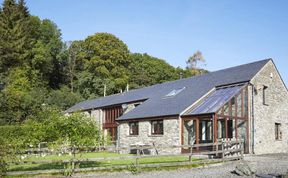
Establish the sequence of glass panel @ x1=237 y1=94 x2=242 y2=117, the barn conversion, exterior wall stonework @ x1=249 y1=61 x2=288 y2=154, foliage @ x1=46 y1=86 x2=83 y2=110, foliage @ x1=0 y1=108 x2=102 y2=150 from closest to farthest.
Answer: foliage @ x1=0 y1=108 x2=102 y2=150 < the barn conversion < glass panel @ x1=237 y1=94 x2=242 y2=117 < exterior wall stonework @ x1=249 y1=61 x2=288 y2=154 < foliage @ x1=46 y1=86 x2=83 y2=110

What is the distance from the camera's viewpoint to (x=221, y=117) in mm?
21781

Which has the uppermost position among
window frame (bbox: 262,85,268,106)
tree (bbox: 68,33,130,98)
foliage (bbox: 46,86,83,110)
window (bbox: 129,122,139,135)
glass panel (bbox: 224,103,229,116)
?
tree (bbox: 68,33,130,98)

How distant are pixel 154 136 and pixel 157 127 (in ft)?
2.18

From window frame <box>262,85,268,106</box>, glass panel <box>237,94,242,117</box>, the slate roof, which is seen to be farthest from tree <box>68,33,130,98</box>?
glass panel <box>237,94,242,117</box>

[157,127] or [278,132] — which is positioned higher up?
[157,127]

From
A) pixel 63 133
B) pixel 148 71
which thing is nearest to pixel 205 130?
pixel 63 133

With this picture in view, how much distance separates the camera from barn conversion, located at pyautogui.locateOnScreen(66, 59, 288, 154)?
75.4 feet

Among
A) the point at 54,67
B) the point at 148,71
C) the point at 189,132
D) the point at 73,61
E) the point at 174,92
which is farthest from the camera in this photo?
the point at 148,71

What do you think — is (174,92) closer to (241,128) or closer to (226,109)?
(241,128)

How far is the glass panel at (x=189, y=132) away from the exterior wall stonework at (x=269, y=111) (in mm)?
4013

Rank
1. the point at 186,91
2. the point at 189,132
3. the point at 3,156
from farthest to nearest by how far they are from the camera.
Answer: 1. the point at 186,91
2. the point at 189,132
3. the point at 3,156

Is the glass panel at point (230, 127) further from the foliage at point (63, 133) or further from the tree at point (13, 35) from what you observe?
the tree at point (13, 35)

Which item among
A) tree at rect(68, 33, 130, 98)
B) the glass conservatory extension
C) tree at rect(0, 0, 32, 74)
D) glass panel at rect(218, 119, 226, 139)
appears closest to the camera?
the glass conservatory extension

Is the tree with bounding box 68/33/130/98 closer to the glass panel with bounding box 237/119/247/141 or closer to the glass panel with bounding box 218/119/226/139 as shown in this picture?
the glass panel with bounding box 218/119/226/139
